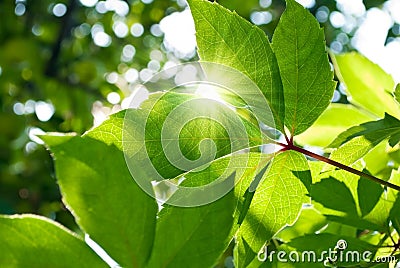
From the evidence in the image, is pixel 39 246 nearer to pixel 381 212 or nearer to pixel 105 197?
pixel 105 197

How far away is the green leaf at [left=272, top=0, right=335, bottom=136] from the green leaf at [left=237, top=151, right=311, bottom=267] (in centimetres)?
4

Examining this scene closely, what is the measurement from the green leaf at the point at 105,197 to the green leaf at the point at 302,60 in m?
0.15

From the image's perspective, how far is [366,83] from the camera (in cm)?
62

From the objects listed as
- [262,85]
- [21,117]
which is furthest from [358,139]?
[21,117]

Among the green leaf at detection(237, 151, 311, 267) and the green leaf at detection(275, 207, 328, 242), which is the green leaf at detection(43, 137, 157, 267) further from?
the green leaf at detection(275, 207, 328, 242)

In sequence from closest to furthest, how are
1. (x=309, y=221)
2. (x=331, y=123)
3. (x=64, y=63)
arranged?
1. (x=309, y=221)
2. (x=331, y=123)
3. (x=64, y=63)

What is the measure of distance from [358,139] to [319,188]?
0.26 feet

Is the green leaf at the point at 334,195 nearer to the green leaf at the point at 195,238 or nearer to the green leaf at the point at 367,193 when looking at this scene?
the green leaf at the point at 367,193

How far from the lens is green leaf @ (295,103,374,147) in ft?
2.06

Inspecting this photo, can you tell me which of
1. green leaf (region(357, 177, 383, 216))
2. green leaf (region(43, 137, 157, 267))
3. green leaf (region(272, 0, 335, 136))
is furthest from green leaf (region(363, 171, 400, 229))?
green leaf (region(43, 137, 157, 267))

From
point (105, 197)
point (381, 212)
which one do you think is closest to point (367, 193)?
point (381, 212)

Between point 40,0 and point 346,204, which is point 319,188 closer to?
point 346,204

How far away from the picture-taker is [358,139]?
396mm

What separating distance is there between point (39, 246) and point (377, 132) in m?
0.24
